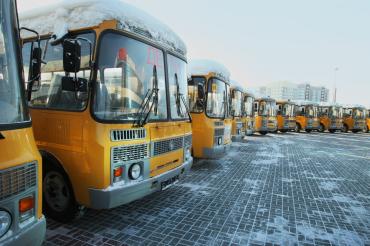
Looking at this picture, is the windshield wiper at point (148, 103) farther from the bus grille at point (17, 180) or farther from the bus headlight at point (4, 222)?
the bus headlight at point (4, 222)

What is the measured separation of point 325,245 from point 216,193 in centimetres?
243

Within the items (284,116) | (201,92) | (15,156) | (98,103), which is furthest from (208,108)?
(284,116)

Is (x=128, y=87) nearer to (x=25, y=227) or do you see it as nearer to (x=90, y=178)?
(x=90, y=178)

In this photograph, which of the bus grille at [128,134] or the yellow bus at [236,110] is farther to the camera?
the yellow bus at [236,110]

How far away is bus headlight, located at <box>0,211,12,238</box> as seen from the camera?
2.13m

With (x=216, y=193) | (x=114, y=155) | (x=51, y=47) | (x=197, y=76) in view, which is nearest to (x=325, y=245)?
(x=216, y=193)

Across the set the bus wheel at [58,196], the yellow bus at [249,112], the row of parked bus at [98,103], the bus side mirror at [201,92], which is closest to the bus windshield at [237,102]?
the yellow bus at [249,112]

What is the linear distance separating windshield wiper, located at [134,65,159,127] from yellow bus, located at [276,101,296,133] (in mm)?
21358

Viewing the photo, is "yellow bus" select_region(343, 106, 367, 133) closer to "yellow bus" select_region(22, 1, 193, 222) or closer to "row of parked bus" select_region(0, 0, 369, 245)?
"row of parked bus" select_region(0, 0, 369, 245)

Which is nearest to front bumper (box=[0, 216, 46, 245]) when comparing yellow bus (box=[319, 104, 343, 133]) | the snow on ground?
the snow on ground

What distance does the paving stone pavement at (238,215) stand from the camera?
395 centimetres

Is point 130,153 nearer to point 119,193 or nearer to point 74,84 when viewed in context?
point 119,193

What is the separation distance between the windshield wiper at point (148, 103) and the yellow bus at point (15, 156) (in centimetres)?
175

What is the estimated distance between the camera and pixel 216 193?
600cm
